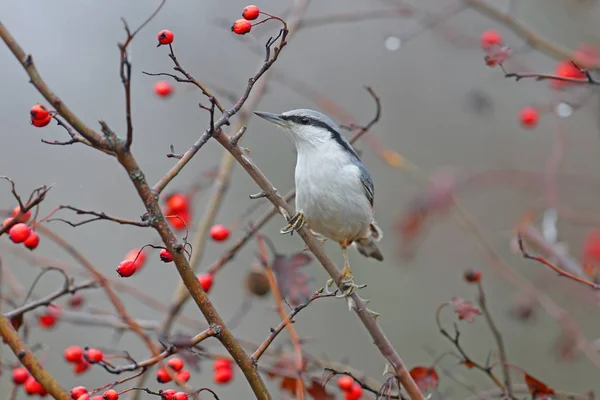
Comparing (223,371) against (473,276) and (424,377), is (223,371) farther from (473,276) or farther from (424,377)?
(473,276)

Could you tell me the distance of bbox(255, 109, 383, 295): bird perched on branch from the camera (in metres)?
2.73

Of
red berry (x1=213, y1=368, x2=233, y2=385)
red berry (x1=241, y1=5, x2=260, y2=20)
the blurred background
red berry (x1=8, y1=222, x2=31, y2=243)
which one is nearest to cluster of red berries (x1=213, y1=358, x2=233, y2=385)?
red berry (x1=213, y1=368, x2=233, y2=385)

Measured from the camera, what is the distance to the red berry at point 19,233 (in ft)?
5.75

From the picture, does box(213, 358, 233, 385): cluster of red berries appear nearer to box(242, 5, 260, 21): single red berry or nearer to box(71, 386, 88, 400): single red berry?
box(71, 386, 88, 400): single red berry

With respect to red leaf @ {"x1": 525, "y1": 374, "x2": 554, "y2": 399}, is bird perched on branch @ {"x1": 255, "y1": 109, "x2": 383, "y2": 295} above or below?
above

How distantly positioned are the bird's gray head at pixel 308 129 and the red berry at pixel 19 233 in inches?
50.7

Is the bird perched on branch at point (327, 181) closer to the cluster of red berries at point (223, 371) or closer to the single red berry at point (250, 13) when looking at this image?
the cluster of red berries at point (223, 371)

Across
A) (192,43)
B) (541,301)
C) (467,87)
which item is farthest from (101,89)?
(541,301)

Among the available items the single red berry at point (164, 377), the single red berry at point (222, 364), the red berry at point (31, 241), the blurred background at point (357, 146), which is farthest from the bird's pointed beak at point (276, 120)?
the blurred background at point (357, 146)

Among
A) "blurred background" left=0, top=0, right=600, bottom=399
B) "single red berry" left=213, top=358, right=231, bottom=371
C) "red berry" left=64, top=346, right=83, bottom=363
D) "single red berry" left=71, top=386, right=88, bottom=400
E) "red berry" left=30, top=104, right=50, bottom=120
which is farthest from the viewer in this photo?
"blurred background" left=0, top=0, right=600, bottom=399

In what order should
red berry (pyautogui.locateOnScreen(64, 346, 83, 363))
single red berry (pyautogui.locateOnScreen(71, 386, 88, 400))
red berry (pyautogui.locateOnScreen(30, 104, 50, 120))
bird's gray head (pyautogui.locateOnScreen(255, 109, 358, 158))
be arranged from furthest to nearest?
bird's gray head (pyautogui.locateOnScreen(255, 109, 358, 158)), red berry (pyautogui.locateOnScreen(64, 346, 83, 363)), single red berry (pyautogui.locateOnScreen(71, 386, 88, 400)), red berry (pyautogui.locateOnScreen(30, 104, 50, 120))

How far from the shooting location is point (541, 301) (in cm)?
312

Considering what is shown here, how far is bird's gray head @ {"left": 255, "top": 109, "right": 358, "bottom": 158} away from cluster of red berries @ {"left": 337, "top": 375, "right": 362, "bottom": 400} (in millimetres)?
1026

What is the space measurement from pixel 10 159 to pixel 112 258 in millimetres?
1364
